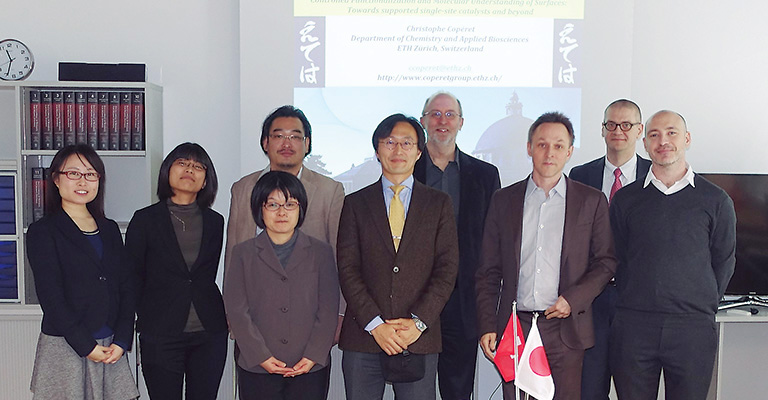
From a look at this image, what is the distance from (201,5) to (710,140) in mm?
3243

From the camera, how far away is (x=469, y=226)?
9.70 ft

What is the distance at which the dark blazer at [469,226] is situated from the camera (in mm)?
2943

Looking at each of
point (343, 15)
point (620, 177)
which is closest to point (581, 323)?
point (620, 177)

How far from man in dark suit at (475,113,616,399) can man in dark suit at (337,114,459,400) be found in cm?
24

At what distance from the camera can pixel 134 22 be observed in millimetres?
3773

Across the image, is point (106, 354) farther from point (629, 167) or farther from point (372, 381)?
point (629, 167)

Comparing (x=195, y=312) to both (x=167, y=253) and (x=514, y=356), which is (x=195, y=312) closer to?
(x=167, y=253)

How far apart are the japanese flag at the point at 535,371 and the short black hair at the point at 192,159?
58.1 inches

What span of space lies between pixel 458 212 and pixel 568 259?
672 millimetres

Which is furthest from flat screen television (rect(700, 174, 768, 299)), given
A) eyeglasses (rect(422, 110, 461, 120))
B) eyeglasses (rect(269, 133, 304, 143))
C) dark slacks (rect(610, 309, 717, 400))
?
eyeglasses (rect(269, 133, 304, 143))

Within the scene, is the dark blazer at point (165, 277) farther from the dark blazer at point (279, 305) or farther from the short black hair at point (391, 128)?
the short black hair at point (391, 128)

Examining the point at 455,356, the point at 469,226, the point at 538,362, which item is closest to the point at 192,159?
the point at 469,226

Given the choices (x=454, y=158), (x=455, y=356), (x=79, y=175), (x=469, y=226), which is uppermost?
(x=454, y=158)

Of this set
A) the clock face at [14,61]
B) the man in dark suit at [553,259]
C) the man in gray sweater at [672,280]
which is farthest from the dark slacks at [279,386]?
the clock face at [14,61]
